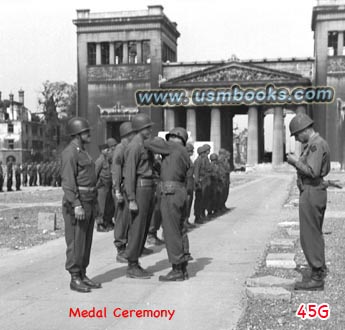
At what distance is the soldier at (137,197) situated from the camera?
9117 millimetres

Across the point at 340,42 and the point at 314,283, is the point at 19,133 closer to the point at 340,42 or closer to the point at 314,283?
the point at 340,42

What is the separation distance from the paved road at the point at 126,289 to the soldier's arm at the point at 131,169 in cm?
126

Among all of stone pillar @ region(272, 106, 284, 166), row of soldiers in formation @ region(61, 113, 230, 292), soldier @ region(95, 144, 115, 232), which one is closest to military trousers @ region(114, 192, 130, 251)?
row of soldiers in formation @ region(61, 113, 230, 292)

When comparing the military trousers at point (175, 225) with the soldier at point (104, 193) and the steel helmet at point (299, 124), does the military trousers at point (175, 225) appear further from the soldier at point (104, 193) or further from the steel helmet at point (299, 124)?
the soldier at point (104, 193)

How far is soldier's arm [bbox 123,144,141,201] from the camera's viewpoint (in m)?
9.10

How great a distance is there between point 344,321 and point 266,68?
69946 mm

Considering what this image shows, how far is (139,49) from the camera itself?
79.6 m

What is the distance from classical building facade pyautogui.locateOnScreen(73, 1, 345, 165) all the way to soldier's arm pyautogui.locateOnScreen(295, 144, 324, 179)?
214ft

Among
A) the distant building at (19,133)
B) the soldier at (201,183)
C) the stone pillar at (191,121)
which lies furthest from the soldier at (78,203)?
the distant building at (19,133)

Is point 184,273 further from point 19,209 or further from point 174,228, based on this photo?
point 19,209

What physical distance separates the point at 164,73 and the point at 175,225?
71.1 meters

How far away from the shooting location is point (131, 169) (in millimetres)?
9156

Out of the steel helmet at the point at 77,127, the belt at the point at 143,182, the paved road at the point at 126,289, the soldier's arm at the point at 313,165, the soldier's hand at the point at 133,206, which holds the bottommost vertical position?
the paved road at the point at 126,289

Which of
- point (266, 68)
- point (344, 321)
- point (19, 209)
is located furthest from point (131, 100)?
point (344, 321)
